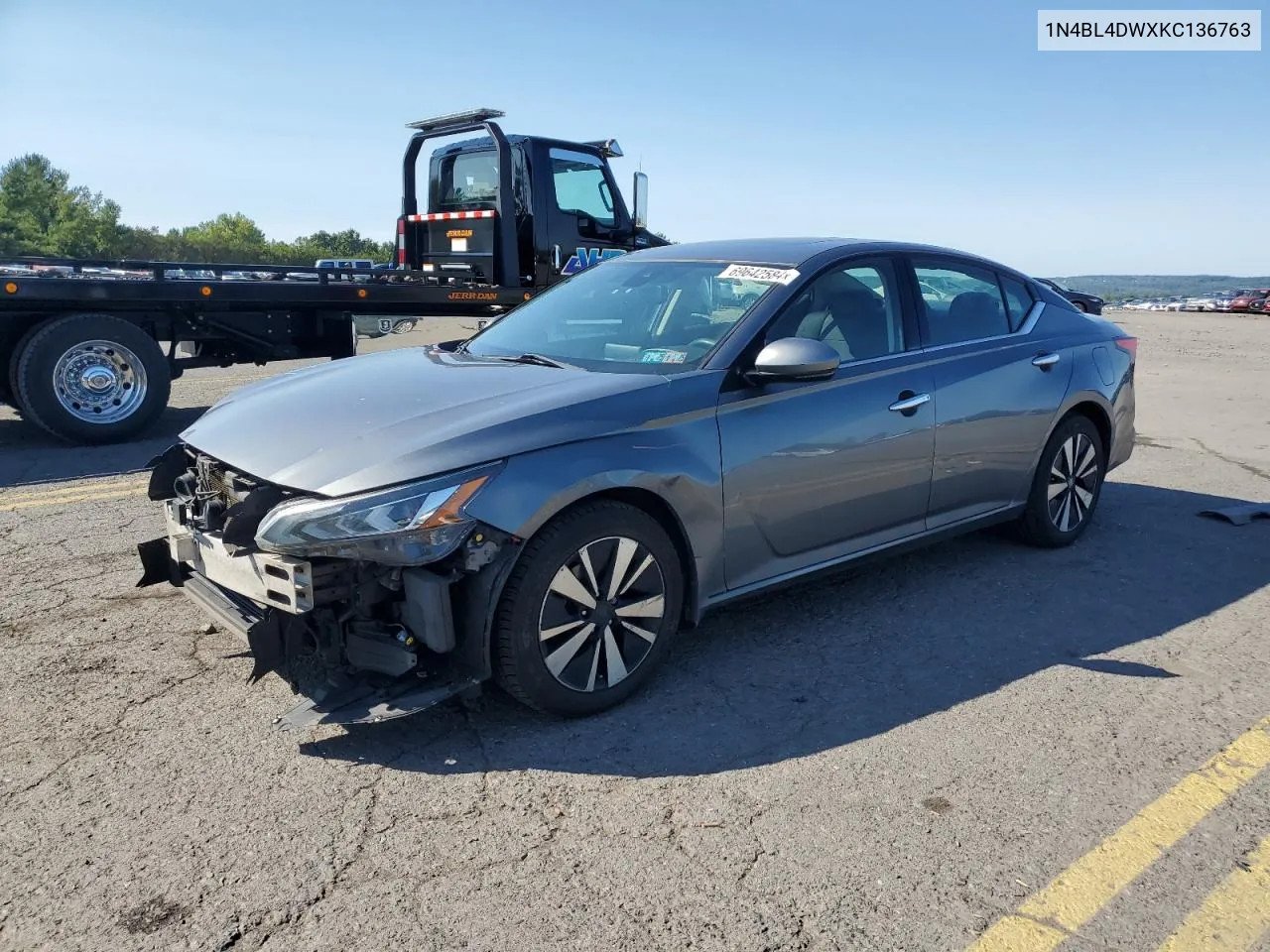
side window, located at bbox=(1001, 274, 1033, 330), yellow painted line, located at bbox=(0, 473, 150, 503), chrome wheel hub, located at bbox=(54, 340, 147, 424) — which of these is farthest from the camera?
chrome wheel hub, located at bbox=(54, 340, 147, 424)

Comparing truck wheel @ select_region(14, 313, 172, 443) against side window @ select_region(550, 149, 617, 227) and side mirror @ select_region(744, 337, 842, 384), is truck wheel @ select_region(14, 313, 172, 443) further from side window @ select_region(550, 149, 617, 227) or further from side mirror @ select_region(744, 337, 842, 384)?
side mirror @ select_region(744, 337, 842, 384)

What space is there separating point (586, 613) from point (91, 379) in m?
6.38

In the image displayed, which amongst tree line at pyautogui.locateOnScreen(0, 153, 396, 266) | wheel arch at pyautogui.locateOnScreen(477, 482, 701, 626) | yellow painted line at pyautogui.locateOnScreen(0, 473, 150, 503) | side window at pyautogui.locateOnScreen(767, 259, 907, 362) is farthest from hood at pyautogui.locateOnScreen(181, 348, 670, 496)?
tree line at pyautogui.locateOnScreen(0, 153, 396, 266)

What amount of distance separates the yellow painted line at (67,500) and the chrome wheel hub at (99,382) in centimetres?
195

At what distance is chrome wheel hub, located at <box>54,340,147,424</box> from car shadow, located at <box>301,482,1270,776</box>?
596 centimetres

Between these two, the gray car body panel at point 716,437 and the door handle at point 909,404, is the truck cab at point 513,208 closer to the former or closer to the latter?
the gray car body panel at point 716,437

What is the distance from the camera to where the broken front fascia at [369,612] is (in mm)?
3004

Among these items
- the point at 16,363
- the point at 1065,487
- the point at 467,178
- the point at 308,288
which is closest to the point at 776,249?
the point at 1065,487

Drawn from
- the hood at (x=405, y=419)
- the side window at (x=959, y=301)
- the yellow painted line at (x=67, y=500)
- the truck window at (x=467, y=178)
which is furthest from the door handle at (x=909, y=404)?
the truck window at (x=467, y=178)

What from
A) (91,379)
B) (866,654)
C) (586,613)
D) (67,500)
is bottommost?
(866,654)

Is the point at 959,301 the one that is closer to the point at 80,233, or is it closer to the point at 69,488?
the point at 69,488

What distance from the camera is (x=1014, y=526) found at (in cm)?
541

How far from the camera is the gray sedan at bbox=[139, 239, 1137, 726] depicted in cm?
305

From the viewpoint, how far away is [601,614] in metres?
3.33
